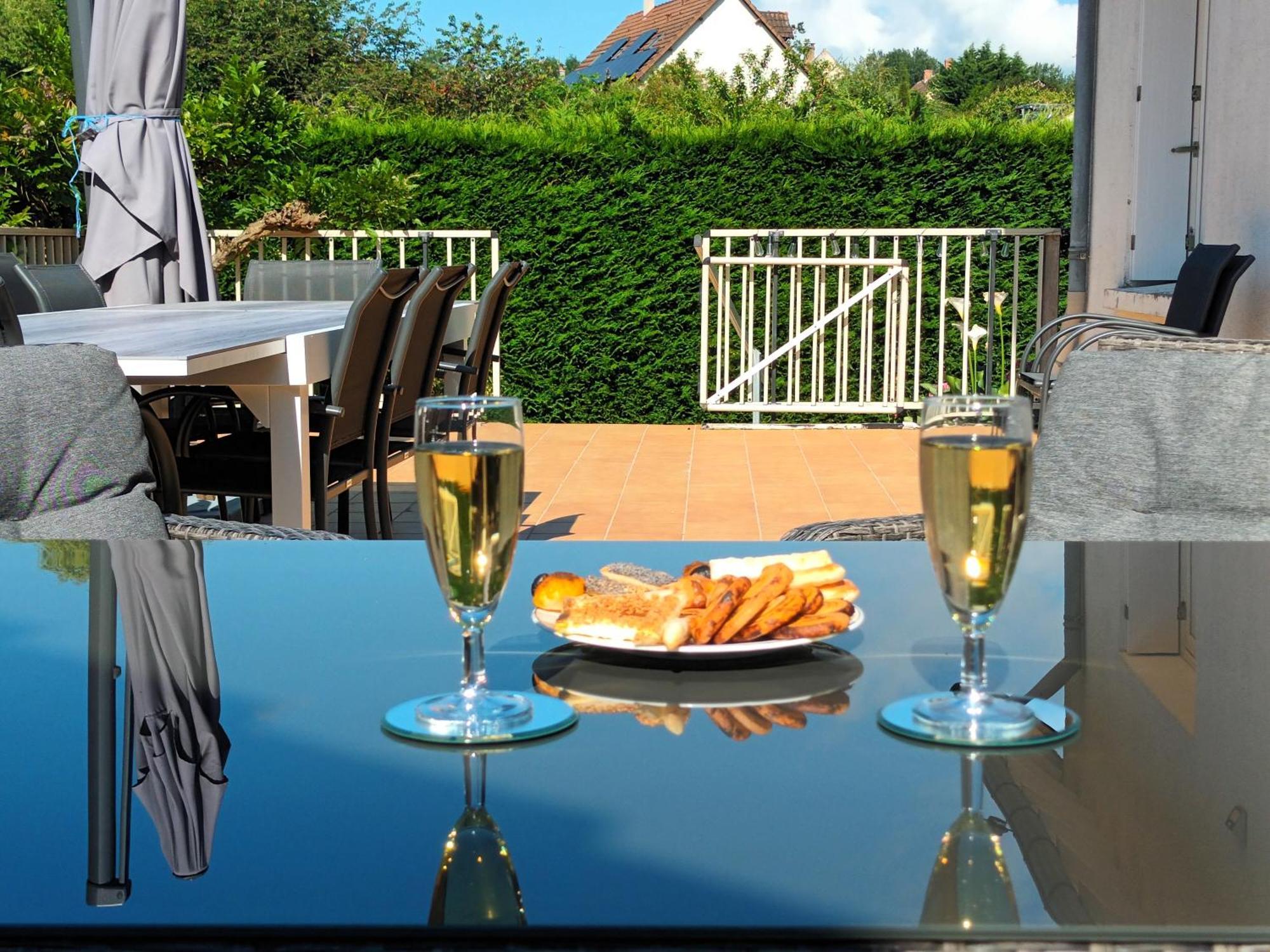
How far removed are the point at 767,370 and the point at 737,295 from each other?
0.69 metres

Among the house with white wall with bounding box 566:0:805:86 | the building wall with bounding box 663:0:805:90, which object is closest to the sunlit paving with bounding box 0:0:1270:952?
the house with white wall with bounding box 566:0:805:86

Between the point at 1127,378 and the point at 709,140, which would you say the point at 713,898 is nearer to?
the point at 1127,378

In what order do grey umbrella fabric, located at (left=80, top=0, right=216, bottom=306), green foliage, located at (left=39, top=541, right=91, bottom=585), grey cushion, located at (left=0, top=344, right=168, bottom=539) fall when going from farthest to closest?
1. grey umbrella fabric, located at (left=80, top=0, right=216, bottom=306)
2. grey cushion, located at (left=0, top=344, right=168, bottom=539)
3. green foliage, located at (left=39, top=541, right=91, bottom=585)

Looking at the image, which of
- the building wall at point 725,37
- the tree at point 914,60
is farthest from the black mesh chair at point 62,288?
the tree at point 914,60

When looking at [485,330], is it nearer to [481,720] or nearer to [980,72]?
[481,720]

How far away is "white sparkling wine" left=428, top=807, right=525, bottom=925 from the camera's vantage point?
57cm

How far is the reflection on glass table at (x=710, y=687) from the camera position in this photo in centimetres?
87

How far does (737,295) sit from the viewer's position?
30.9 feet

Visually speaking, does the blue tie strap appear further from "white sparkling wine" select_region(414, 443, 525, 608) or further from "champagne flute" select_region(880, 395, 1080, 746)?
"champagne flute" select_region(880, 395, 1080, 746)

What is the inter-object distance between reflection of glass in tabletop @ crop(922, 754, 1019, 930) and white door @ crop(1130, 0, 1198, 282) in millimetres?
6074

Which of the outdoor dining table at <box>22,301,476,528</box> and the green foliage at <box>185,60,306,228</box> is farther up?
the green foliage at <box>185,60,306,228</box>

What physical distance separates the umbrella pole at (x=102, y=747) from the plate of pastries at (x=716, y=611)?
31 cm

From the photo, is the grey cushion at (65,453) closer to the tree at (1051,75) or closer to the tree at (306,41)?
the tree at (306,41)

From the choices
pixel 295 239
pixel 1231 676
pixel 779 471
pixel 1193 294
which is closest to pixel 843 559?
pixel 1231 676
